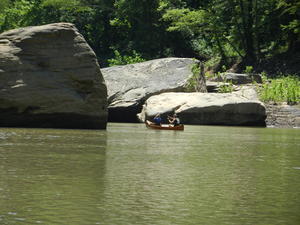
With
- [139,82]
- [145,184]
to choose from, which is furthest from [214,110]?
[145,184]

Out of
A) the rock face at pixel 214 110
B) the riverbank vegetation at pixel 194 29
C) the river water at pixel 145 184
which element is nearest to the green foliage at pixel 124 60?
the riverbank vegetation at pixel 194 29

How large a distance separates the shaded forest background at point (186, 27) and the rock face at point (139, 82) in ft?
22.7

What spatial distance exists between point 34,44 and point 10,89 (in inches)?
69.6

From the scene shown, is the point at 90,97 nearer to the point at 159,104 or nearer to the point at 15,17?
the point at 159,104

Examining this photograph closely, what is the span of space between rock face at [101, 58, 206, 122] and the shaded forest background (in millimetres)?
6913

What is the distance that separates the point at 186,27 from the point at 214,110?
1994 centimetres

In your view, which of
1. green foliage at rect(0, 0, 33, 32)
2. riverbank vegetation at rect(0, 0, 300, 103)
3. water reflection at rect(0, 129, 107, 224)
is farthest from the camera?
green foliage at rect(0, 0, 33, 32)

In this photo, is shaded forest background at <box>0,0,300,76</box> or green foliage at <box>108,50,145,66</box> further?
green foliage at <box>108,50,145,66</box>

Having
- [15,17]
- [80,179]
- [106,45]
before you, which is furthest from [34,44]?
[15,17]

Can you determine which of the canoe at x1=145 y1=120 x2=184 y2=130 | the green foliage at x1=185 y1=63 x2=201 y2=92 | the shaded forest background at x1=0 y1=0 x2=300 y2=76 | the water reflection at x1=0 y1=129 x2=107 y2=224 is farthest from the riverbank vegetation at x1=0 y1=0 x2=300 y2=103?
the water reflection at x1=0 y1=129 x2=107 y2=224

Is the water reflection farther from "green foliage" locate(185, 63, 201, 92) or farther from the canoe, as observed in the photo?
"green foliage" locate(185, 63, 201, 92)

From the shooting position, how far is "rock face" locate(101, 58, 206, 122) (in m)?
30.6

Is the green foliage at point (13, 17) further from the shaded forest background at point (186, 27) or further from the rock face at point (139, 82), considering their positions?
the rock face at point (139, 82)

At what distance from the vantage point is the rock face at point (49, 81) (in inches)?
813
